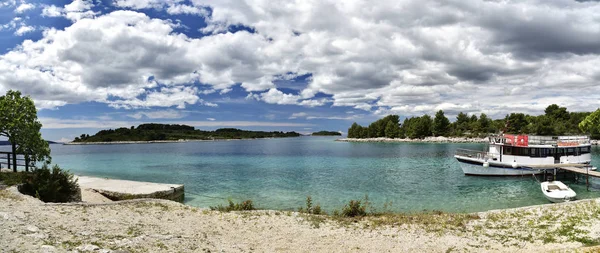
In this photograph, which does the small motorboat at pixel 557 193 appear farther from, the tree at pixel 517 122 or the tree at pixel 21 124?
the tree at pixel 517 122

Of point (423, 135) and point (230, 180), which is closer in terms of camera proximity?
point (230, 180)

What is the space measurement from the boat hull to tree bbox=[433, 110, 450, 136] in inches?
5440

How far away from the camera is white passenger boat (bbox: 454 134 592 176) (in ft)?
144

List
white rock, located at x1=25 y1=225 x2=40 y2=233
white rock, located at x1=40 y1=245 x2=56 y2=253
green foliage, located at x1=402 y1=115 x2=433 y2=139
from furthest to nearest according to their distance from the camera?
green foliage, located at x1=402 y1=115 x2=433 y2=139, white rock, located at x1=25 y1=225 x2=40 y2=233, white rock, located at x1=40 y1=245 x2=56 y2=253

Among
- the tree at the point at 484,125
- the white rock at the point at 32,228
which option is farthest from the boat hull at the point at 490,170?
the tree at the point at 484,125

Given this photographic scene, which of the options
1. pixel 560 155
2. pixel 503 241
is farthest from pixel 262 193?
pixel 560 155

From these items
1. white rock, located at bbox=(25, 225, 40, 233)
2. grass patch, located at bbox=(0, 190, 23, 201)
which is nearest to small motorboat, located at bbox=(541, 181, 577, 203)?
white rock, located at bbox=(25, 225, 40, 233)

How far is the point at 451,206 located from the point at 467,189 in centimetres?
1078

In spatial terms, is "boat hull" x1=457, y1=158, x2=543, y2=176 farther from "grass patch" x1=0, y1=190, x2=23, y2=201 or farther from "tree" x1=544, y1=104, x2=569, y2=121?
"tree" x1=544, y1=104, x2=569, y2=121

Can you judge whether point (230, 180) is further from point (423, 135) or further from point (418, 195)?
point (423, 135)

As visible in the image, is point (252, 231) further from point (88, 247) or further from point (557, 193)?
point (557, 193)

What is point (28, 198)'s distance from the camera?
18.0 m

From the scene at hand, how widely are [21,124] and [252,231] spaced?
79.8 ft

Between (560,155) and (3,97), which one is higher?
(3,97)
